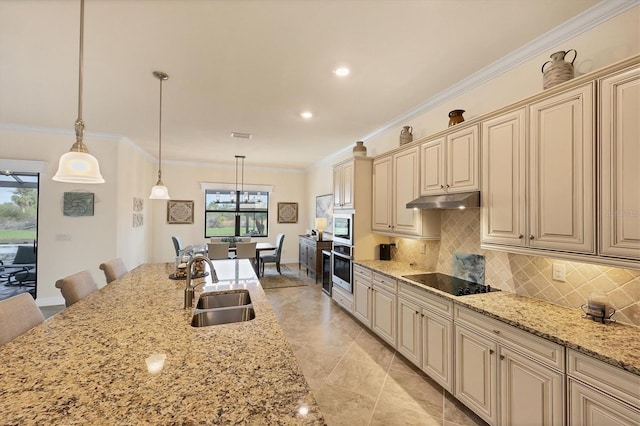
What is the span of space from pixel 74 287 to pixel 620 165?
365cm

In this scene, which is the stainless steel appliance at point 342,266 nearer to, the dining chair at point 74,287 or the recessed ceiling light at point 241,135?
the recessed ceiling light at point 241,135

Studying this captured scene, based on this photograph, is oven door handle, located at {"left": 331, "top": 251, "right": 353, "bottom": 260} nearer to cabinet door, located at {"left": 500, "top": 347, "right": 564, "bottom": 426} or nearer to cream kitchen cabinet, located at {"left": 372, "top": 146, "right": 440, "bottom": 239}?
cream kitchen cabinet, located at {"left": 372, "top": 146, "right": 440, "bottom": 239}

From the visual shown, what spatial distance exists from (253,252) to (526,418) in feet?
15.7

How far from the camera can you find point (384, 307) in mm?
3080

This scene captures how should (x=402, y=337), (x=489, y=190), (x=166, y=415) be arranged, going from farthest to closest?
(x=402, y=337)
(x=489, y=190)
(x=166, y=415)

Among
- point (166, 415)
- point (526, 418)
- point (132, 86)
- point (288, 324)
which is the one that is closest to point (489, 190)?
point (526, 418)

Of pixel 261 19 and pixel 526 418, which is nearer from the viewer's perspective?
pixel 526 418

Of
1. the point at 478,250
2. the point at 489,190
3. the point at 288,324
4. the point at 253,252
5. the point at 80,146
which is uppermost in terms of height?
the point at 80,146

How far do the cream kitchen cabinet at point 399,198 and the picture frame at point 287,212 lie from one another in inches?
178

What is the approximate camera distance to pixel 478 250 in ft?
8.56

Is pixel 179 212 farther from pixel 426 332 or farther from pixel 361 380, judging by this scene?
pixel 426 332

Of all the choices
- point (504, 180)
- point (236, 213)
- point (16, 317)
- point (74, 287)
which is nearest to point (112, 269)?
point (74, 287)

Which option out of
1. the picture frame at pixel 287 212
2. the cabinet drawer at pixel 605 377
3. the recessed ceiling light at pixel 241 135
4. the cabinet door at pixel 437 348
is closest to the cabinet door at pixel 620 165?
the cabinet drawer at pixel 605 377

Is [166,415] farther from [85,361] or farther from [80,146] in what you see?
[80,146]
